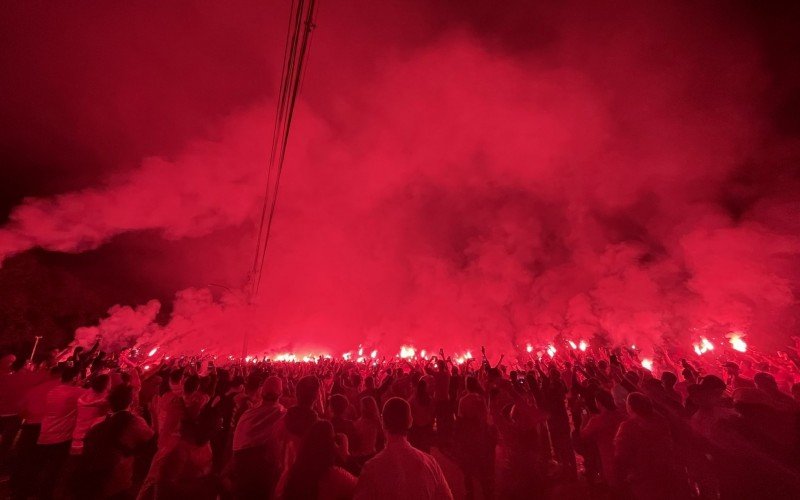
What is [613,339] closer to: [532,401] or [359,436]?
[532,401]

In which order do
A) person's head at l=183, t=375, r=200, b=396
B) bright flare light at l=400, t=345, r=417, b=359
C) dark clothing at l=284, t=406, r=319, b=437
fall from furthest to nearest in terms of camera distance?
bright flare light at l=400, t=345, r=417, b=359 → person's head at l=183, t=375, r=200, b=396 → dark clothing at l=284, t=406, r=319, b=437

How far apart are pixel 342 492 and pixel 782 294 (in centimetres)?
2876

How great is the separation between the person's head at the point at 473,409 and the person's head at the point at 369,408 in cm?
149

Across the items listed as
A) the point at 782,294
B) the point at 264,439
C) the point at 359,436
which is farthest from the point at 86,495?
the point at 782,294

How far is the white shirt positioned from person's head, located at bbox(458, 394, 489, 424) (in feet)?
10.8

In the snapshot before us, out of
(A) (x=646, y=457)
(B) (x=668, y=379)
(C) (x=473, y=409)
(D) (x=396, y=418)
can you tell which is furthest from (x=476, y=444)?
(D) (x=396, y=418)

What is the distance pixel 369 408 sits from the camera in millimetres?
6195

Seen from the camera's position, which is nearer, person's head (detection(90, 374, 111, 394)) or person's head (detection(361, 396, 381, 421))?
person's head (detection(90, 374, 111, 394))

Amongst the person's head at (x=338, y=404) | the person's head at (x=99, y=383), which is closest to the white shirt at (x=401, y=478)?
the person's head at (x=338, y=404)

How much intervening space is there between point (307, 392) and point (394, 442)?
4.26 ft

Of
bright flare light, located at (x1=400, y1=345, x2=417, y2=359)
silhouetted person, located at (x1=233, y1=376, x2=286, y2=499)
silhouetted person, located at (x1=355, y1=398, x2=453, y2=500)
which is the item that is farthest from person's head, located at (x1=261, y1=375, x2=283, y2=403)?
bright flare light, located at (x1=400, y1=345, x2=417, y2=359)

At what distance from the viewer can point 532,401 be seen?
7.75 m

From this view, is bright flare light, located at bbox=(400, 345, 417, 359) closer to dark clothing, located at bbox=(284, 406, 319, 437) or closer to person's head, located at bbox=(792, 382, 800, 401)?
person's head, located at bbox=(792, 382, 800, 401)

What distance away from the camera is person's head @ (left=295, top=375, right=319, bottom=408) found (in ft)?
13.3
